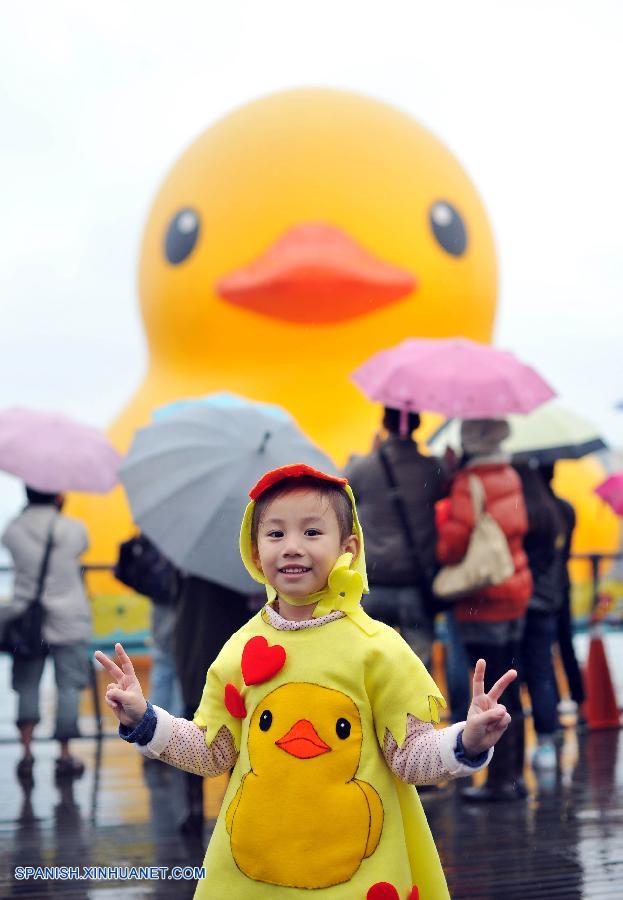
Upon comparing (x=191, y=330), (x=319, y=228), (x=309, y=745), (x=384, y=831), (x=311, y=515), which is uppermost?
(x=319, y=228)

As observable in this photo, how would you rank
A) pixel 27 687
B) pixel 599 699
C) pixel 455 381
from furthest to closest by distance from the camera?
pixel 599 699 < pixel 27 687 < pixel 455 381

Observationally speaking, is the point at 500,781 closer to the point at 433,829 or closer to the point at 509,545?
the point at 433,829

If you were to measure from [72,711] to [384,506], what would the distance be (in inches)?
84.2

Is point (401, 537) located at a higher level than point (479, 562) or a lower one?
higher

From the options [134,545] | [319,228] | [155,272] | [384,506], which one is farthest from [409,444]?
[155,272]

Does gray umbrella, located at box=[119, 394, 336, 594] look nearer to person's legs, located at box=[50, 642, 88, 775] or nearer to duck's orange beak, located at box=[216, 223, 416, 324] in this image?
person's legs, located at box=[50, 642, 88, 775]

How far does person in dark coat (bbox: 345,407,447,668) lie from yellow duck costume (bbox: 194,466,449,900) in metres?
2.86

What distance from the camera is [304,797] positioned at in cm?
243

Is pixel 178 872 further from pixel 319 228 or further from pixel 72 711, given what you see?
pixel 319 228

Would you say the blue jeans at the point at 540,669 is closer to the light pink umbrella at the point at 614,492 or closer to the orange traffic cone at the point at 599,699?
the orange traffic cone at the point at 599,699

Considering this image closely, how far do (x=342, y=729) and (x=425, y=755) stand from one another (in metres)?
0.17

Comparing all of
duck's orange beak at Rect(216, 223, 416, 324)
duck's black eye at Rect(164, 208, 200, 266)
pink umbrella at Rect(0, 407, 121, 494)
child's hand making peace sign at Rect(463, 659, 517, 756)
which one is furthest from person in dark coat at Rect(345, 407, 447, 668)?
duck's black eye at Rect(164, 208, 200, 266)

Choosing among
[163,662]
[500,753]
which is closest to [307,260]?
[163,662]

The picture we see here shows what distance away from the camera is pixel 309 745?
8.08ft
